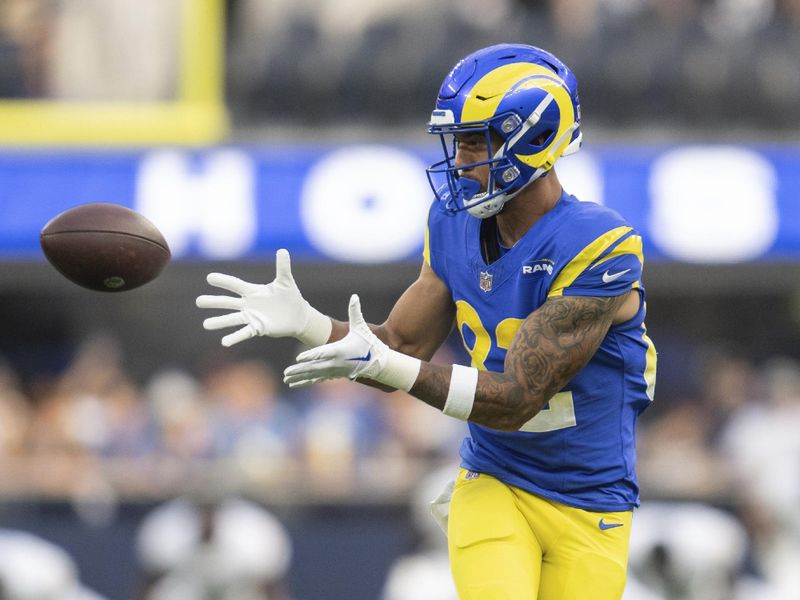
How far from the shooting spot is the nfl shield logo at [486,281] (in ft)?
12.5

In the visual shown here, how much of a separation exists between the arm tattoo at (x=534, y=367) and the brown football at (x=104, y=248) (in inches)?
39.4

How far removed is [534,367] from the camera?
353 cm

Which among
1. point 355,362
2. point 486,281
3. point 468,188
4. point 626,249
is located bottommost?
point 355,362

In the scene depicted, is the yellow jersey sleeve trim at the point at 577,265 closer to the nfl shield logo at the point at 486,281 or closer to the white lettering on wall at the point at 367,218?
the nfl shield logo at the point at 486,281

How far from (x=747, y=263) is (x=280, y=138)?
10.1 feet

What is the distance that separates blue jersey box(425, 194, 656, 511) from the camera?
3.69 metres

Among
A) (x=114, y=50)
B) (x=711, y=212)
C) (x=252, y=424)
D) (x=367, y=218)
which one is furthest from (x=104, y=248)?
(x=114, y=50)

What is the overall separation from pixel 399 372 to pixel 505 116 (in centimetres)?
72

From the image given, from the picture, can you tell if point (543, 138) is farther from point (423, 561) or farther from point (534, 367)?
point (423, 561)

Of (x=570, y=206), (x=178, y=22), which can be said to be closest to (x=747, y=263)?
(x=178, y=22)

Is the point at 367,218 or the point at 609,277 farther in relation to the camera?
the point at 367,218

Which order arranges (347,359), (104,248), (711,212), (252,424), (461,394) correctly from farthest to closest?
(711,212)
(252,424)
(104,248)
(461,394)
(347,359)

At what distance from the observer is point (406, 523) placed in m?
7.84

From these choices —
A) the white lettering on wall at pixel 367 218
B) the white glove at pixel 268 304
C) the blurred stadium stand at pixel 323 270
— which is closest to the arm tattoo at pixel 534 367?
the white glove at pixel 268 304
